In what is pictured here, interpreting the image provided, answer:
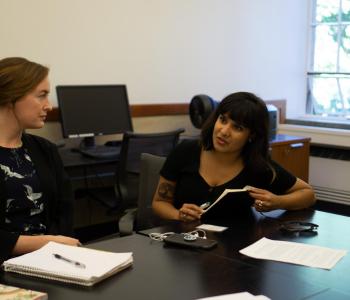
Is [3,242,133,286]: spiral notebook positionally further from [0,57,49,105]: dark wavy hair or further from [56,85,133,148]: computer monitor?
[56,85,133,148]: computer monitor

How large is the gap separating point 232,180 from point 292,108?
3.45m

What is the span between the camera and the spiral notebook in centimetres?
132

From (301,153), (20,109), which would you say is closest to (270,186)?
(20,109)

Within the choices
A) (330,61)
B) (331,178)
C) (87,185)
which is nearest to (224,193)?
(87,185)

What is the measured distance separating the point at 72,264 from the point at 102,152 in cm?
200

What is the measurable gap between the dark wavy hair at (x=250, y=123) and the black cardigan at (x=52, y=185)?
0.61 metres

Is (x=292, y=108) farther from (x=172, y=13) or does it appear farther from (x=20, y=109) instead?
(x=20, y=109)

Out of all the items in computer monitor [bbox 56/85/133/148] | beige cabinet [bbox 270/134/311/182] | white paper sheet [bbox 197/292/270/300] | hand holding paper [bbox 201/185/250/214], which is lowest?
beige cabinet [bbox 270/134/311/182]

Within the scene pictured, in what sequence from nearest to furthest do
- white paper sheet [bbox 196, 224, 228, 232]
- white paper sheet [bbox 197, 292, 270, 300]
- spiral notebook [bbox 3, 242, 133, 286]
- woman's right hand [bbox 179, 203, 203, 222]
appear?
white paper sheet [bbox 197, 292, 270, 300] < spiral notebook [bbox 3, 242, 133, 286] < white paper sheet [bbox 196, 224, 228, 232] < woman's right hand [bbox 179, 203, 203, 222]

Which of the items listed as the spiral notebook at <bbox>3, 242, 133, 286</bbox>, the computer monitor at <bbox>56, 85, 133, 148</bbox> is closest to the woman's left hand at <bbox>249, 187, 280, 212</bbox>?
the spiral notebook at <bbox>3, 242, 133, 286</bbox>

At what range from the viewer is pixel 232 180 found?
6.88 ft

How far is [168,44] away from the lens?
421cm

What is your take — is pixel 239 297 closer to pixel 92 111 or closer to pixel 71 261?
pixel 71 261

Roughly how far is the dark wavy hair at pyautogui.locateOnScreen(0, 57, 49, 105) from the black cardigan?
20 centimetres
